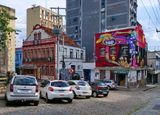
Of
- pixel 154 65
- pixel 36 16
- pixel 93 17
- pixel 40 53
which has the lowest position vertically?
pixel 154 65

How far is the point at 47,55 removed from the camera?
6400 centimetres

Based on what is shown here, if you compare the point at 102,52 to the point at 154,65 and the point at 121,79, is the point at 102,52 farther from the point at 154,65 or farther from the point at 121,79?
the point at 154,65

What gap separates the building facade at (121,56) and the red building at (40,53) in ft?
29.9

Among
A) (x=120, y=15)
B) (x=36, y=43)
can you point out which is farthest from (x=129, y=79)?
(x=120, y=15)

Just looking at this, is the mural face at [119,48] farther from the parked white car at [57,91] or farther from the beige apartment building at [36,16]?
the beige apartment building at [36,16]

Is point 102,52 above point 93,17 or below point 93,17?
below

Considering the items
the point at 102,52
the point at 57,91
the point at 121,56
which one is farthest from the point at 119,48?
the point at 57,91

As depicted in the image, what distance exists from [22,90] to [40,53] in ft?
159

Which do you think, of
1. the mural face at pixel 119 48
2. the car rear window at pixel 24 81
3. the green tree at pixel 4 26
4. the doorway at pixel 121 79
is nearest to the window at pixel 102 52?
the mural face at pixel 119 48

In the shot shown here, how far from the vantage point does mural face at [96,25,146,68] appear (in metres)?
53.2

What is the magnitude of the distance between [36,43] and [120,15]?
34309 millimetres

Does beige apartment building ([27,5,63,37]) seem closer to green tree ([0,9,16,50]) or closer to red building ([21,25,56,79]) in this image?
red building ([21,25,56,79])

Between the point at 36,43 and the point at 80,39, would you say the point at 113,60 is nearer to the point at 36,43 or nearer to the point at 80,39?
the point at 36,43

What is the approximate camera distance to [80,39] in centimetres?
10650
